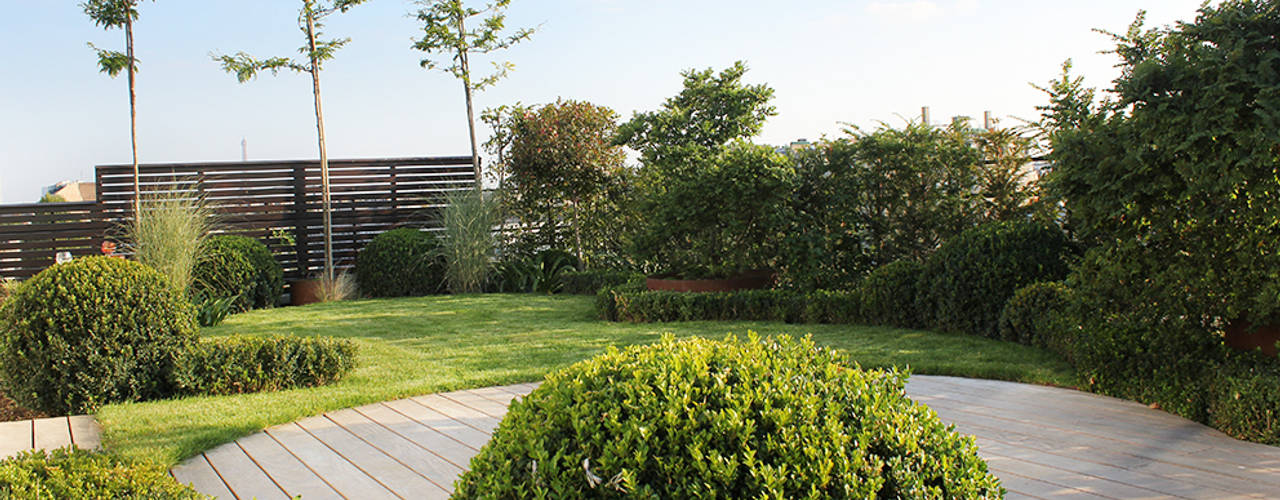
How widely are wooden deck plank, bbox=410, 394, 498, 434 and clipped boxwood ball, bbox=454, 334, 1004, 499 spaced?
6.23 ft

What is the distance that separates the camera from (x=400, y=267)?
11.2 meters

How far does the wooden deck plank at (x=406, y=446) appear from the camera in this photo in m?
2.87

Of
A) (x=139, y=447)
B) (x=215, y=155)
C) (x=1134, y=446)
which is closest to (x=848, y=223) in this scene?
(x=1134, y=446)

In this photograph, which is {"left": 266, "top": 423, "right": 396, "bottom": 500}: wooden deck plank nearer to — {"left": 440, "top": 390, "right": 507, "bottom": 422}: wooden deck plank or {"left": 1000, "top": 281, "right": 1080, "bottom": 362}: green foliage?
{"left": 440, "top": 390, "right": 507, "bottom": 422}: wooden deck plank

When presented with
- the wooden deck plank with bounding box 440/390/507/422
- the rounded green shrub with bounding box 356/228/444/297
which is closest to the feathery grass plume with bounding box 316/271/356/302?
the rounded green shrub with bounding box 356/228/444/297

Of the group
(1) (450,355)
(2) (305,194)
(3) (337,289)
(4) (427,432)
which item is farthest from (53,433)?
(2) (305,194)

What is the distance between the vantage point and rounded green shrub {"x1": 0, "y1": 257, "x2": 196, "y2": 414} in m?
4.23

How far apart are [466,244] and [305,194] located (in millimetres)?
2881

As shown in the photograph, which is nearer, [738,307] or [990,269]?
[990,269]

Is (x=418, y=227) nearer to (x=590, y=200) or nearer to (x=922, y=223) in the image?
(x=590, y=200)

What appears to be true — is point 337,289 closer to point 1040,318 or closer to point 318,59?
point 318,59

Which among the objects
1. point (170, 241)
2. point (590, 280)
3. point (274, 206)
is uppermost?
point (274, 206)

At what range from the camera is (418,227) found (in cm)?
1259

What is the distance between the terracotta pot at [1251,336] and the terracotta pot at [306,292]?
10.2m
